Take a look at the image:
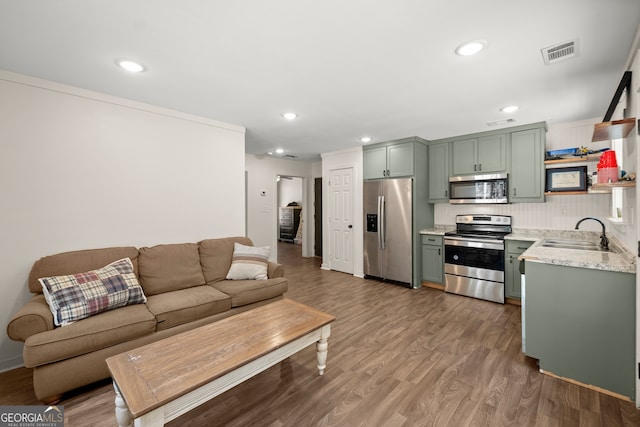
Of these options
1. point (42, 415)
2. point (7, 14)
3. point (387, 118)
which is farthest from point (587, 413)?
point (7, 14)

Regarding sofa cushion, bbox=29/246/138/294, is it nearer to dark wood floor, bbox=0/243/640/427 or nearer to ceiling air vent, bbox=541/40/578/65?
dark wood floor, bbox=0/243/640/427

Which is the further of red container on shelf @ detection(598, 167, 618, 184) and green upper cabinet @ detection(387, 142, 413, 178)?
green upper cabinet @ detection(387, 142, 413, 178)

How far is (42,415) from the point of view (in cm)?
169

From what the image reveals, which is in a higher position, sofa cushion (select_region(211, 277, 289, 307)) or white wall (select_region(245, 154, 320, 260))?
white wall (select_region(245, 154, 320, 260))

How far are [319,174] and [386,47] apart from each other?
5.18 meters

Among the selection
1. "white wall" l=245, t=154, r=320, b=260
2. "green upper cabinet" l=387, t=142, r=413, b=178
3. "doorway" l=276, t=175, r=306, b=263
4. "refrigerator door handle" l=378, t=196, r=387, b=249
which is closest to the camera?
"green upper cabinet" l=387, t=142, r=413, b=178

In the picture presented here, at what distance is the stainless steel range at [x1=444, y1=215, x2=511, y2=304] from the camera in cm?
376

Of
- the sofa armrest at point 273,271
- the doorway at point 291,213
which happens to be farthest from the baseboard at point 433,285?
the doorway at point 291,213

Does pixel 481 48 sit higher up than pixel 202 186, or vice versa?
pixel 481 48

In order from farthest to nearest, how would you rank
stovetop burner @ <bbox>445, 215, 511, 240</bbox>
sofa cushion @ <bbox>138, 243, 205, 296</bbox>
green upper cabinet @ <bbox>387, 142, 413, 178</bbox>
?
green upper cabinet @ <bbox>387, 142, 413, 178</bbox>, stovetop burner @ <bbox>445, 215, 511, 240</bbox>, sofa cushion @ <bbox>138, 243, 205, 296</bbox>

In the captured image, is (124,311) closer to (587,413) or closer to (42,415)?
(42,415)

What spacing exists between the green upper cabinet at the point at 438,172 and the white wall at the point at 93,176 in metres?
3.39

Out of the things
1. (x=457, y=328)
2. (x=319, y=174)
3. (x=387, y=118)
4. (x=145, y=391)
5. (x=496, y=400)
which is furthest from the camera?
(x=319, y=174)

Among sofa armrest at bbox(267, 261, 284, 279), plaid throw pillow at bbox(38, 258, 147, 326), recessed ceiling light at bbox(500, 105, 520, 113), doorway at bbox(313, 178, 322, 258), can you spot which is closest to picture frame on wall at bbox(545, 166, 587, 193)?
recessed ceiling light at bbox(500, 105, 520, 113)
